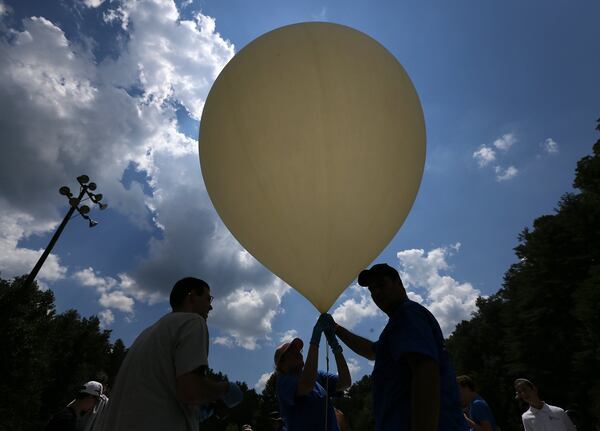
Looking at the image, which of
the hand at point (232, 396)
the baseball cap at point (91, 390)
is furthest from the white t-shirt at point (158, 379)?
the baseball cap at point (91, 390)

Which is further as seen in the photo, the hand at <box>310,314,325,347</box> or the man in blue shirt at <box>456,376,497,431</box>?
the man in blue shirt at <box>456,376,497,431</box>

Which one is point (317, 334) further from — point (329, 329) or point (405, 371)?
point (405, 371)

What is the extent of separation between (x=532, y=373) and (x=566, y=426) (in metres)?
14.6

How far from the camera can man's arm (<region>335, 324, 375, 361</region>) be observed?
2762 mm

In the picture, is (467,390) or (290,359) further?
(467,390)

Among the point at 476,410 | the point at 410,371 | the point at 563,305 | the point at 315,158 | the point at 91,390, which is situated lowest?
the point at 410,371

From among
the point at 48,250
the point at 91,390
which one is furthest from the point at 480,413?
the point at 48,250

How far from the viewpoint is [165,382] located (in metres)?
1.85

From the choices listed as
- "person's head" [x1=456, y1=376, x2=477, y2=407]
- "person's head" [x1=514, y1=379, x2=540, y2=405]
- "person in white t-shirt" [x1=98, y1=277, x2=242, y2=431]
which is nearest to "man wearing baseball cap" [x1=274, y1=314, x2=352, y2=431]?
"person in white t-shirt" [x1=98, y1=277, x2=242, y2=431]

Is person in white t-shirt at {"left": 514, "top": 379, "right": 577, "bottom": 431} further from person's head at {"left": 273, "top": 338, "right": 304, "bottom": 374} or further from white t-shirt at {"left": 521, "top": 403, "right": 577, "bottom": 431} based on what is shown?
person's head at {"left": 273, "top": 338, "right": 304, "bottom": 374}

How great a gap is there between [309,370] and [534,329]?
18.7 metres

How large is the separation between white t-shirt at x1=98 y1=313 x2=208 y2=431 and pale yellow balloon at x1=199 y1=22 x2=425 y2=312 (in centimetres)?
112

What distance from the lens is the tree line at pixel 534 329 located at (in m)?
14.4

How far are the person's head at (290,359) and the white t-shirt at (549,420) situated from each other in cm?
406
